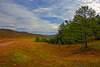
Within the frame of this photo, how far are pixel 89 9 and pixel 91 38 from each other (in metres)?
8.79

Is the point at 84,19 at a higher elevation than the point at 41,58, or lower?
higher

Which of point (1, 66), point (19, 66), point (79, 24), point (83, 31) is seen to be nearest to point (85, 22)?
point (79, 24)

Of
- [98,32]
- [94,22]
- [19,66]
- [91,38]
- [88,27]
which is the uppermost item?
[94,22]

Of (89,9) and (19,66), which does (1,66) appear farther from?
(89,9)

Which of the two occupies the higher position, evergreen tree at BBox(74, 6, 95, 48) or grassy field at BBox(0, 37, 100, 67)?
evergreen tree at BBox(74, 6, 95, 48)

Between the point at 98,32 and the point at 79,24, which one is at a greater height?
the point at 79,24

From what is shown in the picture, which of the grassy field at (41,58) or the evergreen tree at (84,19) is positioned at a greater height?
the evergreen tree at (84,19)

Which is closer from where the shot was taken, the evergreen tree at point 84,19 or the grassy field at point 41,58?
the grassy field at point 41,58

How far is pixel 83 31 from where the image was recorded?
17.8 metres

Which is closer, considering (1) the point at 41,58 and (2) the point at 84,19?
(1) the point at 41,58

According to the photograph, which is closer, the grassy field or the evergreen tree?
the grassy field

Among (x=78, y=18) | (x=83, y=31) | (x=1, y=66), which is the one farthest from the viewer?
(x=78, y=18)

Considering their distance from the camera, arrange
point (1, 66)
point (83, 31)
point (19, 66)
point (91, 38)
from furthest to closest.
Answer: point (83, 31)
point (91, 38)
point (19, 66)
point (1, 66)

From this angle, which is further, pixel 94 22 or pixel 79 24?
pixel 79 24
